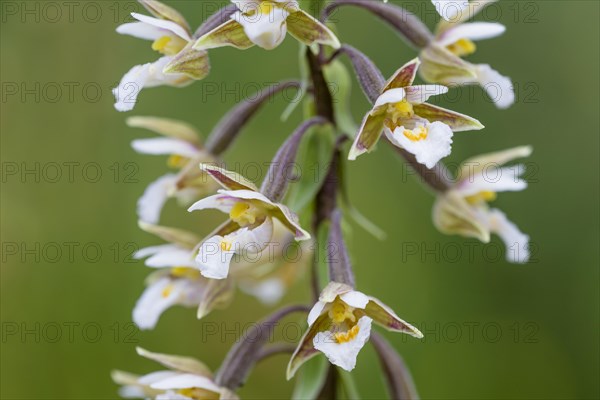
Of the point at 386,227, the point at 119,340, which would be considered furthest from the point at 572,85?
the point at 119,340

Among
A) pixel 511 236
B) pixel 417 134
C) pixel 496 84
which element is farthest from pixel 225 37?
pixel 511 236

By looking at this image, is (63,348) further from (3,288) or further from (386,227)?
(386,227)

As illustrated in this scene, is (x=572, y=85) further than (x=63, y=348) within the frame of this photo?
Yes

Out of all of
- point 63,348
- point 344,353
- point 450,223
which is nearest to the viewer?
point 344,353

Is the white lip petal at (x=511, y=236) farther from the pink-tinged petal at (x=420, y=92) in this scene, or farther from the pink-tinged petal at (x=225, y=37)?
the pink-tinged petal at (x=225, y=37)

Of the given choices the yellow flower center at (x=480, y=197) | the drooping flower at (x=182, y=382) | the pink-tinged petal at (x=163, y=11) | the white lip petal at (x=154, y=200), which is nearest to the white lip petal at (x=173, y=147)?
the white lip petal at (x=154, y=200)
